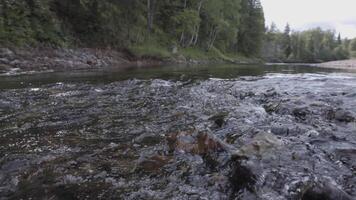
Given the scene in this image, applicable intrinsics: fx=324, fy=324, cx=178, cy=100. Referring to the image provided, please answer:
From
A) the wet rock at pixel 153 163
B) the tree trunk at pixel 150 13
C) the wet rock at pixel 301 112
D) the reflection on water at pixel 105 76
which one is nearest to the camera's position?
the wet rock at pixel 153 163

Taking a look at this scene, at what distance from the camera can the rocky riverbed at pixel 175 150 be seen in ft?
13.0

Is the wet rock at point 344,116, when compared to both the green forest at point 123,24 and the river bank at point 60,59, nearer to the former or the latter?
the river bank at point 60,59

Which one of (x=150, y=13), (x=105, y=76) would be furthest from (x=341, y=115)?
(x=150, y=13)

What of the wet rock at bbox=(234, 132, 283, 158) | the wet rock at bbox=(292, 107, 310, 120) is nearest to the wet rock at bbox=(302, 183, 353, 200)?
the wet rock at bbox=(234, 132, 283, 158)

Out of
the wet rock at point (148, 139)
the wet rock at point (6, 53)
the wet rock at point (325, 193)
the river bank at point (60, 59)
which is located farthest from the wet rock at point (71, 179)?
the wet rock at point (6, 53)

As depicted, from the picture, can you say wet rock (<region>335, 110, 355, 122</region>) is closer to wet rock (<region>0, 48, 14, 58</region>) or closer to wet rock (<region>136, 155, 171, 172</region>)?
wet rock (<region>136, 155, 171, 172</region>)

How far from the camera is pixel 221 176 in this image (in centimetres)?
429

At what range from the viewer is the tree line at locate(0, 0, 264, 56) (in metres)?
21.6

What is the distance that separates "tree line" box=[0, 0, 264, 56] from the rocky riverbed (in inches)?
567

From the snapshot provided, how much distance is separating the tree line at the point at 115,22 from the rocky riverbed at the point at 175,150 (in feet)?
47.3

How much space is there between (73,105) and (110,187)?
5.14 meters

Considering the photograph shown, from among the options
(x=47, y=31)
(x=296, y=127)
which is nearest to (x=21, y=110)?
(x=296, y=127)

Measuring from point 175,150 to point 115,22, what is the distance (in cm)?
2725

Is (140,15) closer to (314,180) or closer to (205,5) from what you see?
(205,5)
